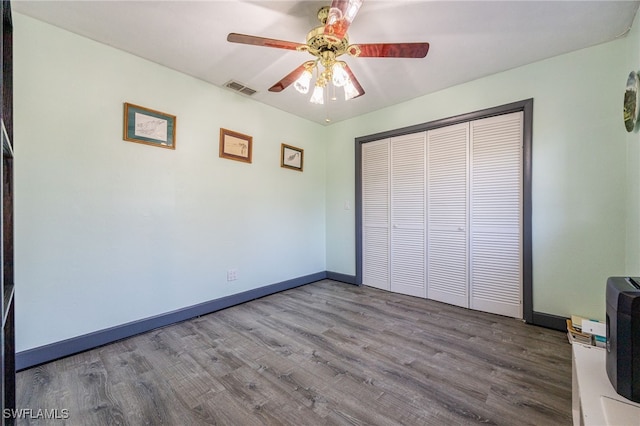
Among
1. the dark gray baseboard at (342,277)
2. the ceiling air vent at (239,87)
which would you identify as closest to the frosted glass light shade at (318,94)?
the ceiling air vent at (239,87)

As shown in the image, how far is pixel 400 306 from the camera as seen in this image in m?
2.88

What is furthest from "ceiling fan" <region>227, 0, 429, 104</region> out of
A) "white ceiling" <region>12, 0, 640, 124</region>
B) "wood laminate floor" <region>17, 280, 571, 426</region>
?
"wood laminate floor" <region>17, 280, 571, 426</region>

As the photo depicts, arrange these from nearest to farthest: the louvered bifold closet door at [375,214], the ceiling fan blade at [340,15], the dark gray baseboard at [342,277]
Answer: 1. the ceiling fan blade at [340,15]
2. the louvered bifold closet door at [375,214]
3. the dark gray baseboard at [342,277]

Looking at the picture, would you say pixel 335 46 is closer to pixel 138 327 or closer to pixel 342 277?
pixel 138 327

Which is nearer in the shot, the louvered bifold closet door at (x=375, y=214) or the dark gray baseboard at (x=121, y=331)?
the dark gray baseboard at (x=121, y=331)

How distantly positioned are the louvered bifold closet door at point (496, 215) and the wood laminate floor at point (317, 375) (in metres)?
0.26

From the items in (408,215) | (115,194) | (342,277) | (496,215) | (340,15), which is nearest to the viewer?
(340,15)

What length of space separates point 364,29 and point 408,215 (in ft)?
6.94

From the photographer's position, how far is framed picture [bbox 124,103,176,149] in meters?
2.20

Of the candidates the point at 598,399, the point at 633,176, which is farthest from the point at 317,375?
the point at 633,176

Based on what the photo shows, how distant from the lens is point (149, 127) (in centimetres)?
230

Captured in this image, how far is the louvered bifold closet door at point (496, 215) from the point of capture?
2.51m

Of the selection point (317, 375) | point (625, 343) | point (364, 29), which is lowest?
point (317, 375)

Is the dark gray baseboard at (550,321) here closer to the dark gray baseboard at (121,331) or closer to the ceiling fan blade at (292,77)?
the dark gray baseboard at (121,331)
